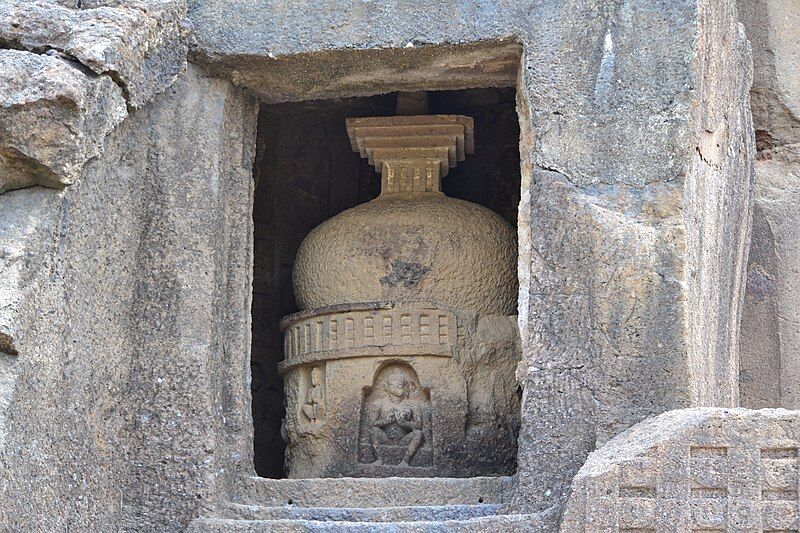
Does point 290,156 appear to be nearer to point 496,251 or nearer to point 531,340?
point 496,251

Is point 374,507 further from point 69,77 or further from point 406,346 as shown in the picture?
point 69,77

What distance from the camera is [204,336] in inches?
219

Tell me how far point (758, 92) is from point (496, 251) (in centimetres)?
146

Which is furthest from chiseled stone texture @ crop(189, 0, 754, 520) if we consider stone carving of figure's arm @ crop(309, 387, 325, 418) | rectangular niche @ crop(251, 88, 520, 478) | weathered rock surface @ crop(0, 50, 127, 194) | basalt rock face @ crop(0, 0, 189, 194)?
rectangular niche @ crop(251, 88, 520, 478)

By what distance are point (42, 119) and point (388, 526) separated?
1.59 meters

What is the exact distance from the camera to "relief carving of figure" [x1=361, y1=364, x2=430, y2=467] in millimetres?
6051

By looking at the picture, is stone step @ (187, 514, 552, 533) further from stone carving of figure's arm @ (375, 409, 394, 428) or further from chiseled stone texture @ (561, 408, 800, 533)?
stone carving of figure's arm @ (375, 409, 394, 428)

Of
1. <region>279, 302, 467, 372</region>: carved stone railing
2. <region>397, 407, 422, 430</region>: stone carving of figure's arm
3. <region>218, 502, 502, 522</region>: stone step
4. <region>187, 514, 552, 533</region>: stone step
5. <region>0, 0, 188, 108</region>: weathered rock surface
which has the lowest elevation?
<region>187, 514, 552, 533</region>: stone step

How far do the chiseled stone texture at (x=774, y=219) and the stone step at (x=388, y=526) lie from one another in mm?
1910

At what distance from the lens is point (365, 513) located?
543 centimetres

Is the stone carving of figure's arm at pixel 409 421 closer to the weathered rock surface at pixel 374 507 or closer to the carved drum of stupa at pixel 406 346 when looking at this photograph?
the carved drum of stupa at pixel 406 346

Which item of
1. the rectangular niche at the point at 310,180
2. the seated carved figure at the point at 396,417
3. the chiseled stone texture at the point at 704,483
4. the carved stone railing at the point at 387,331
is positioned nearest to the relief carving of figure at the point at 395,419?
the seated carved figure at the point at 396,417

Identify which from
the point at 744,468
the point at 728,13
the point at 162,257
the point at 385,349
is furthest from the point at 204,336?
the point at 728,13

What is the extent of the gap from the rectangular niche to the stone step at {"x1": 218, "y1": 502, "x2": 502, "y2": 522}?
1558 millimetres
